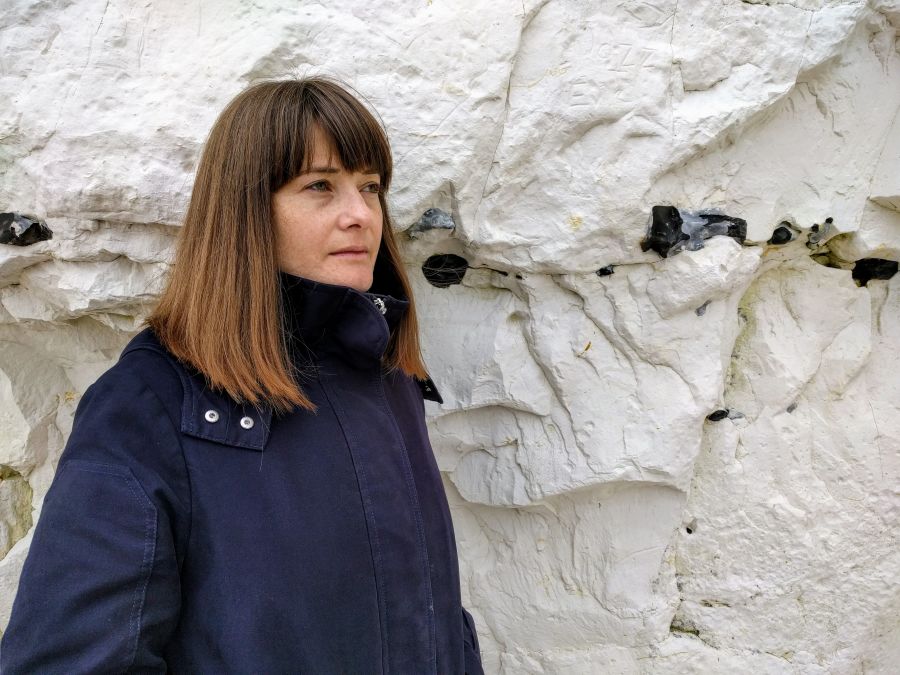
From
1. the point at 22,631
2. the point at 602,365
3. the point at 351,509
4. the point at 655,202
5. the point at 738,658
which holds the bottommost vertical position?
the point at 738,658

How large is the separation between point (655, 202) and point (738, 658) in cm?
105

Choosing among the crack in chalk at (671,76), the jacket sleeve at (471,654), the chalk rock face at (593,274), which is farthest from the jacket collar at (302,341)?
the crack in chalk at (671,76)

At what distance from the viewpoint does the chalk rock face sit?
120 centimetres

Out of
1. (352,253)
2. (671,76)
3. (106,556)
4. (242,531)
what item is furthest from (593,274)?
(106,556)

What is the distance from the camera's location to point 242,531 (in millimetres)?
812

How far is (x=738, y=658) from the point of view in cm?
157

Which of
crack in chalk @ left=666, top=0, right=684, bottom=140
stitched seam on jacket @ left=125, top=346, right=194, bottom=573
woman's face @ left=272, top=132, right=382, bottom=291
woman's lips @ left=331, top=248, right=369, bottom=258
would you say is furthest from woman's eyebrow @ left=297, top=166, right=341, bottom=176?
crack in chalk @ left=666, top=0, right=684, bottom=140

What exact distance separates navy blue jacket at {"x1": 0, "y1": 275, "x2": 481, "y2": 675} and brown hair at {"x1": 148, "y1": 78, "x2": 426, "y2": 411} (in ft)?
0.11

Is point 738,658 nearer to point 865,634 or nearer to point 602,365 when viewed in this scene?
point 865,634

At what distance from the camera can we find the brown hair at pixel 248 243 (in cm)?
87

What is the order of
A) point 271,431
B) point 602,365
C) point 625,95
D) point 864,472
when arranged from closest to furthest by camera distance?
point 271,431, point 625,95, point 602,365, point 864,472

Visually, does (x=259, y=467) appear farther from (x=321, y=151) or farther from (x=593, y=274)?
(x=593, y=274)

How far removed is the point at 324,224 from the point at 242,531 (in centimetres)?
41

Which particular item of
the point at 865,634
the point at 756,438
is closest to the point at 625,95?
the point at 756,438
